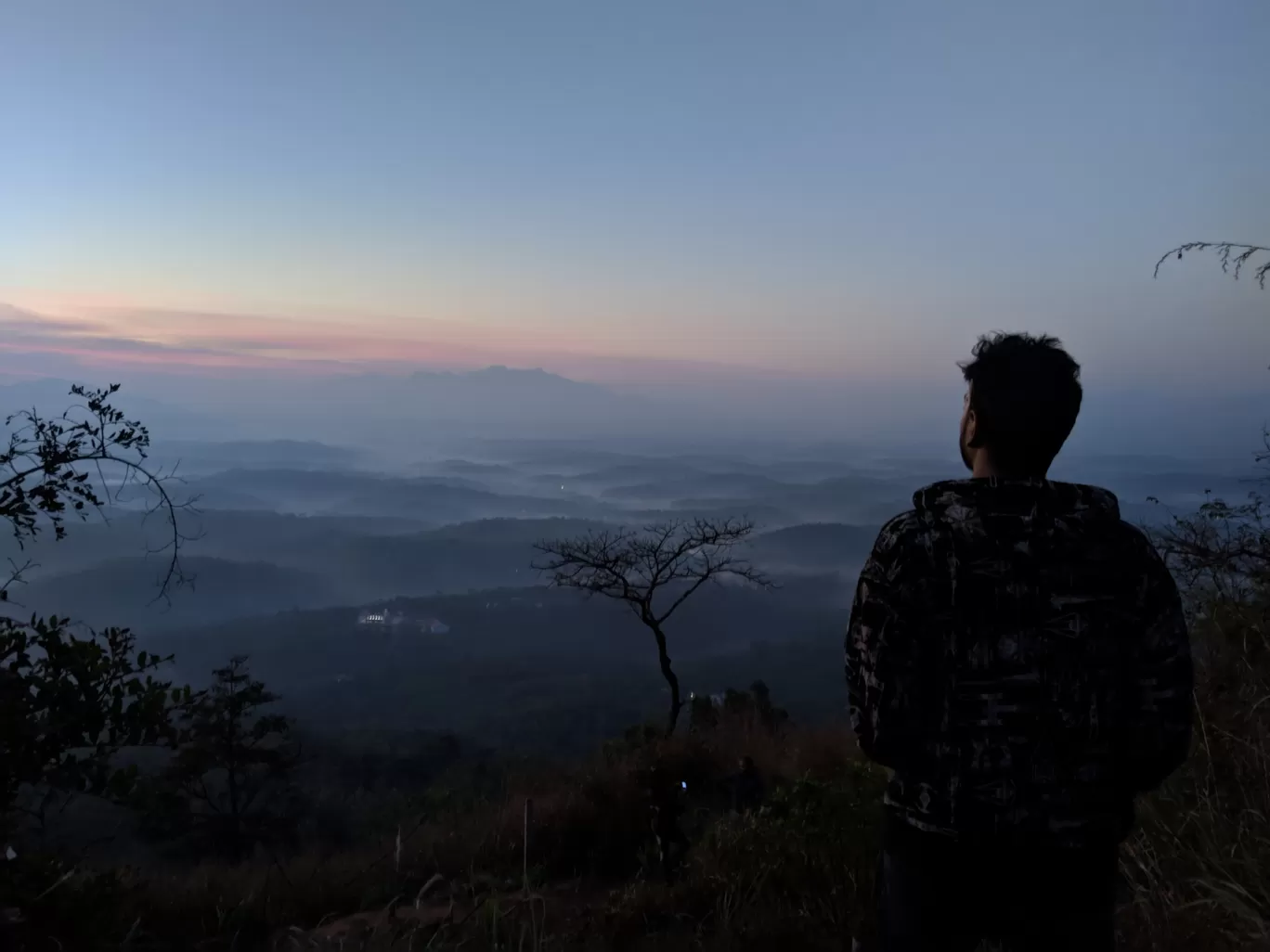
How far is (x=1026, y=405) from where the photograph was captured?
167cm

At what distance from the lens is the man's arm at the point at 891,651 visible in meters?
1.65

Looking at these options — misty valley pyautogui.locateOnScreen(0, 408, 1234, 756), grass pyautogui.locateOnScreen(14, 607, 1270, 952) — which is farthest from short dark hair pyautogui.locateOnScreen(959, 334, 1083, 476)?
misty valley pyautogui.locateOnScreen(0, 408, 1234, 756)

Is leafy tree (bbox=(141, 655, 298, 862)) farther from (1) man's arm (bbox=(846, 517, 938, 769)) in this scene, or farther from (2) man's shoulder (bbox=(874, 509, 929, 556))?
(2) man's shoulder (bbox=(874, 509, 929, 556))

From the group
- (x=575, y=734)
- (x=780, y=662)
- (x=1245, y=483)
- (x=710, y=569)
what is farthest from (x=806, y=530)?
(x=1245, y=483)

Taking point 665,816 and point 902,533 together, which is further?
point 665,816

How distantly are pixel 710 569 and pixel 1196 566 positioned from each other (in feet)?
29.7

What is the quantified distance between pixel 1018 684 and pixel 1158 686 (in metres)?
0.34

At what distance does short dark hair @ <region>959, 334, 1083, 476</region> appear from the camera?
65.6 inches

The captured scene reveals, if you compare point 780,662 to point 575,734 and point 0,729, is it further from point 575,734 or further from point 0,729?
point 0,729

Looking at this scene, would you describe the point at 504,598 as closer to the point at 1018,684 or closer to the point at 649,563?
the point at 649,563

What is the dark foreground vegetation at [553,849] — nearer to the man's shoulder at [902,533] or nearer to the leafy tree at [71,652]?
the leafy tree at [71,652]

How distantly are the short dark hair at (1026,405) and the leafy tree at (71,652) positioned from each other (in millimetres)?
3457

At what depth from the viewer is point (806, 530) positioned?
2393 inches

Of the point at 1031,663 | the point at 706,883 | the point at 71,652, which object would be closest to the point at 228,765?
the point at 71,652
